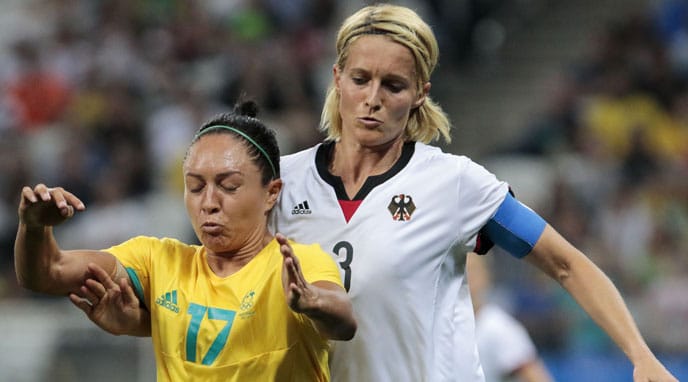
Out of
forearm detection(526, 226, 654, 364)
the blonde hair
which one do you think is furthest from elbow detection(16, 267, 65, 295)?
forearm detection(526, 226, 654, 364)

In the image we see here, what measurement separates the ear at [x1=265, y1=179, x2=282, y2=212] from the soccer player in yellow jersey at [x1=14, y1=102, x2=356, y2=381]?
0.9 inches

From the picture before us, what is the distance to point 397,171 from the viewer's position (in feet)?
13.5

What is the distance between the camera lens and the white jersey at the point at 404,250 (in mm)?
3949

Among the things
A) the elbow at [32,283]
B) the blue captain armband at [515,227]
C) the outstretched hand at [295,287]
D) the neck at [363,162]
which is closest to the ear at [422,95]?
the neck at [363,162]

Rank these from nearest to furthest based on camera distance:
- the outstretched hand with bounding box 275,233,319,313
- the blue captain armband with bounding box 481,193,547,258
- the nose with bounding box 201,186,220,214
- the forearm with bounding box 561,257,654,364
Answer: the outstretched hand with bounding box 275,233,319,313, the nose with bounding box 201,186,220,214, the forearm with bounding box 561,257,654,364, the blue captain armband with bounding box 481,193,547,258

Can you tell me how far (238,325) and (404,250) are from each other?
0.62 m

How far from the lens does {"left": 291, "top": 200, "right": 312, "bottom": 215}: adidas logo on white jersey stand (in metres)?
4.08

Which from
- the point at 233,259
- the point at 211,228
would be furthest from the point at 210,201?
the point at 233,259

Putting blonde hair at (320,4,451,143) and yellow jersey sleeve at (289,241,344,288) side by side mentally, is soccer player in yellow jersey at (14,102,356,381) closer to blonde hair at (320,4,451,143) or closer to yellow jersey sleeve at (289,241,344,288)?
yellow jersey sleeve at (289,241,344,288)

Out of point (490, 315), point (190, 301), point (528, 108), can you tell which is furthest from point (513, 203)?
point (528, 108)

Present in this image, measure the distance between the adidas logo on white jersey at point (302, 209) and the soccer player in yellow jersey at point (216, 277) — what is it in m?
0.17

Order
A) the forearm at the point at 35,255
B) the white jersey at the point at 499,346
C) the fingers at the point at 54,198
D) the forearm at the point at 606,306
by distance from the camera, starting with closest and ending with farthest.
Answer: the fingers at the point at 54,198
the forearm at the point at 35,255
the forearm at the point at 606,306
the white jersey at the point at 499,346

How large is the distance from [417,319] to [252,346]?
59cm

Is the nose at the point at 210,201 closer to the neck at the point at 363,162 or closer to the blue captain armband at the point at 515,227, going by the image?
the neck at the point at 363,162
